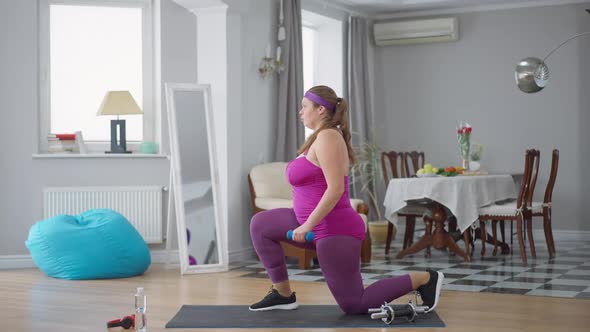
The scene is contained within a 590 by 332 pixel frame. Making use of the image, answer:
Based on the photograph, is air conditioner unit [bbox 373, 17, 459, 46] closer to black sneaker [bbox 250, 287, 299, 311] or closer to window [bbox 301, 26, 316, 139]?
window [bbox 301, 26, 316, 139]

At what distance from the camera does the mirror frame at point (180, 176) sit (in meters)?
6.34

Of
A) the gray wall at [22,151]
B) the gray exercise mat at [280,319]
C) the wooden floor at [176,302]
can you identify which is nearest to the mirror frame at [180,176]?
the wooden floor at [176,302]

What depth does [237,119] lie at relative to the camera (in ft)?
23.1

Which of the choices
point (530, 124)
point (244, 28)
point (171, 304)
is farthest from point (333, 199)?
point (530, 124)

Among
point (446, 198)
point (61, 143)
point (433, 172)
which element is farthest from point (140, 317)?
point (433, 172)

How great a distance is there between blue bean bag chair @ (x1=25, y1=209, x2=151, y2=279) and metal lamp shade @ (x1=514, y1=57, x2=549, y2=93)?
3.08 meters

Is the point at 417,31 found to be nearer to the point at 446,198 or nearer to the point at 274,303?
the point at 446,198

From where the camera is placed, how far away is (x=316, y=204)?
4.08 m

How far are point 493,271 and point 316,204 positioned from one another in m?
2.61

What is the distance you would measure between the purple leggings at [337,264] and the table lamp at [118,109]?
286cm

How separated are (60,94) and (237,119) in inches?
60.6

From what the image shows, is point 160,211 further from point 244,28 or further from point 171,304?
point 171,304

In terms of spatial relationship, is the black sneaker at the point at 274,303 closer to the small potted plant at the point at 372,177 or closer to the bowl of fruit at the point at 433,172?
the bowl of fruit at the point at 433,172

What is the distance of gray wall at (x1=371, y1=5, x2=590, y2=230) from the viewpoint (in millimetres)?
8820
